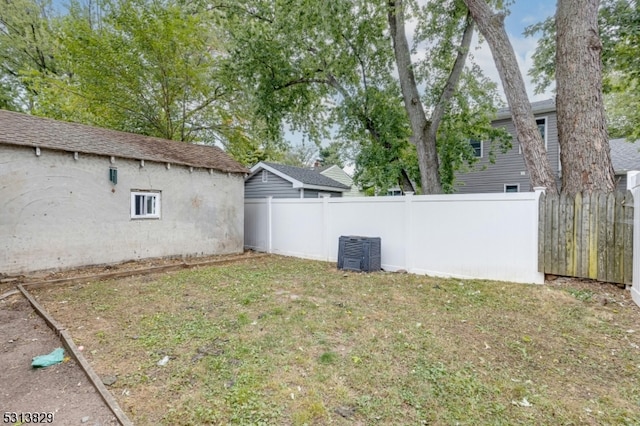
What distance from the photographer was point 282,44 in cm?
821

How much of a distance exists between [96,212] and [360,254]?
578 centimetres

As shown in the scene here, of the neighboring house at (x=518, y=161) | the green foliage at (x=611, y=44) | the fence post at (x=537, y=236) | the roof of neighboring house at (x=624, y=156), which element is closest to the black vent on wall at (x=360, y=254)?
the fence post at (x=537, y=236)

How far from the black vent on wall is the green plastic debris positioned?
16.0 ft

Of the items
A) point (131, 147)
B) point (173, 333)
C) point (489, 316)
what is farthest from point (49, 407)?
point (131, 147)

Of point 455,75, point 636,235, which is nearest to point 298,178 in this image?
point 455,75

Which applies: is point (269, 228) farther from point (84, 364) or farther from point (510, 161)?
point (510, 161)

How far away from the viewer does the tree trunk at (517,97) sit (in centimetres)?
540

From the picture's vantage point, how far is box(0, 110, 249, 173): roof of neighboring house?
620cm

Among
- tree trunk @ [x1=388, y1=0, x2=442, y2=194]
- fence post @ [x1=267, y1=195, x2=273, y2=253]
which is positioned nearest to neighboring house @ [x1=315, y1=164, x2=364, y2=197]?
fence post @ [x1=267, y1=195, x2=273, y2=253]

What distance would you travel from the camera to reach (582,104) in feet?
16.8

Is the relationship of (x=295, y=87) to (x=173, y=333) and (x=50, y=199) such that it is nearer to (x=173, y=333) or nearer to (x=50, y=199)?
(x=50, y=199)

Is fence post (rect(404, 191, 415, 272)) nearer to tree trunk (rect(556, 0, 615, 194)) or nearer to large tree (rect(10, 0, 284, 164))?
tree trunk (rect(556, 0, 615, 194))

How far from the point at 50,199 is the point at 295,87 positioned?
21.4 ft

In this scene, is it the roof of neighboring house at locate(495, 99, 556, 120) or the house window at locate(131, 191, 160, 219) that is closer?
the house window at locate(131, 191, 160, 219)
